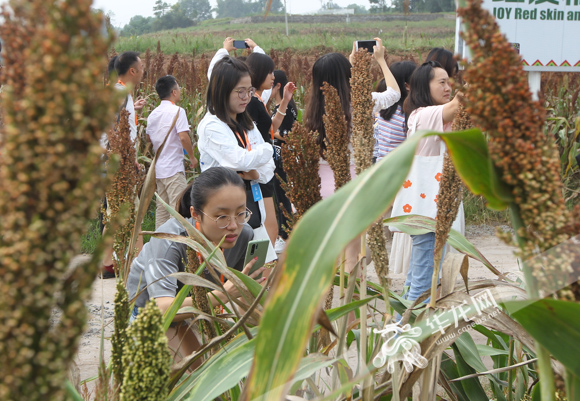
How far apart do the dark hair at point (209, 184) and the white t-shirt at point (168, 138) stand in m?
2.98

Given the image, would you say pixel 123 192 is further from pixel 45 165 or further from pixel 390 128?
pixel 390 128

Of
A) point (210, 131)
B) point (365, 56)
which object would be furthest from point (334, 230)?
point (210, 131)

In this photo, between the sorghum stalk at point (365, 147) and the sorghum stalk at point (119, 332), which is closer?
the sorghum stalk at point (119, 332)

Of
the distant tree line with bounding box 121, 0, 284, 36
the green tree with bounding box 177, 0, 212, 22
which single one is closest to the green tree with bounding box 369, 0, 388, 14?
the distant tree line with bounding box 121, 0, 284, 36

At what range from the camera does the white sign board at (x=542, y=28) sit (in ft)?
19.2

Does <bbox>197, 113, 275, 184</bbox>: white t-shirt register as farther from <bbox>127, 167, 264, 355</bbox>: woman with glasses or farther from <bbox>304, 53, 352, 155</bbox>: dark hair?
<bbox>127, 167, 264, 355</bbox>: woman with glasses

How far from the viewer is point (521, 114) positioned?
890 mm

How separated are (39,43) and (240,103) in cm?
353

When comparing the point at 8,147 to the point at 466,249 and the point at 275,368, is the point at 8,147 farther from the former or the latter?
the point at 466,249

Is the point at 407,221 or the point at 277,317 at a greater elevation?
the point at 277,317

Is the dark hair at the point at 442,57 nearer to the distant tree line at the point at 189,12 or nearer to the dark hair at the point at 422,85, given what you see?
the dark hair at the point at 422,85

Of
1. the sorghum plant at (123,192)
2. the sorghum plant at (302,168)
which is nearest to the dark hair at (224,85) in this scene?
the sorghum plant at (123,192)

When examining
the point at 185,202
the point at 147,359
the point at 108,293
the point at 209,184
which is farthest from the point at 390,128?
the point at 147,359

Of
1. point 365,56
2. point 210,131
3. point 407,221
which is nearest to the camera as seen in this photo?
point 365,56
